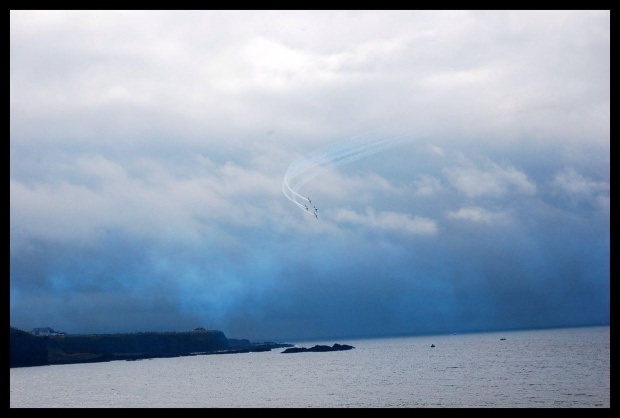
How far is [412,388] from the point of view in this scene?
240ft

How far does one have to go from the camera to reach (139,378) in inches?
4537

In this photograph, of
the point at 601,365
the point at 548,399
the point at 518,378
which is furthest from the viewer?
the point at 601,365

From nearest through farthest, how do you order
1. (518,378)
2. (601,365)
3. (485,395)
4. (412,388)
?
(485,395) < (412,388) < (518,378) < (601,365)
